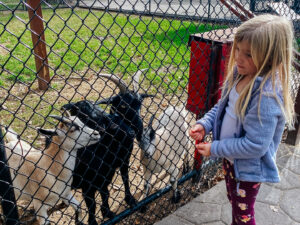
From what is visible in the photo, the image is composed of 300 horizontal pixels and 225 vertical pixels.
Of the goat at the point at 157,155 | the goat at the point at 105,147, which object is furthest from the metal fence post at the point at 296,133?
the goat at the point at 105,147

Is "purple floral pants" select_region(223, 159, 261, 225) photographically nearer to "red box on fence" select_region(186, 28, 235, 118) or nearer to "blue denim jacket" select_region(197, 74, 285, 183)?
"blue denim jacket" select_region(197, 74, 285, 183)

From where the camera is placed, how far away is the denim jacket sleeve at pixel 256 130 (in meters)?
1.78

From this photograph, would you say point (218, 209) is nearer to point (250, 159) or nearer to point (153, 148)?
point (153, 148)

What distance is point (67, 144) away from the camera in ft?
9.21

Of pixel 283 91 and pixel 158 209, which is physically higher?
pixel 283 91

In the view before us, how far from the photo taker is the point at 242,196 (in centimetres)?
212

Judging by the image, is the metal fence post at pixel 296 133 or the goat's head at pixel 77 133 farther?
the metal fence post at pixel 296 133

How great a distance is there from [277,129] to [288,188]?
1623 mm

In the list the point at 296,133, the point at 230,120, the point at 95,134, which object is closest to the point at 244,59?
the point at 230,120

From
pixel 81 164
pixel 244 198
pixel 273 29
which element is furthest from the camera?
pixel 81 164

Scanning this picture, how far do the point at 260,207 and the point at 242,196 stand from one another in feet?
3.29

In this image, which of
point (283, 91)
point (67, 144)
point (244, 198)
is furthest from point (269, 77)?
point (67, 144)

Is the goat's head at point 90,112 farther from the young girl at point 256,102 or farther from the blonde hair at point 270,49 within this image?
the blonde hair at point 270,49

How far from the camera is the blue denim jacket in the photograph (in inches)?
70.2
